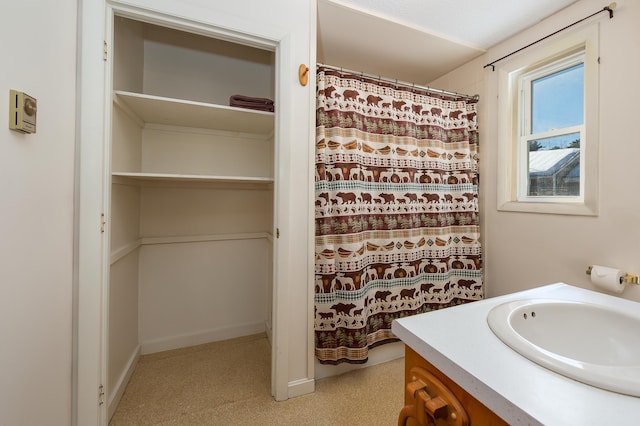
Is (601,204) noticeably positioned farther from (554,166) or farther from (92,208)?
(92,208)

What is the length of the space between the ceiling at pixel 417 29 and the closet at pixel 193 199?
2.34 ft

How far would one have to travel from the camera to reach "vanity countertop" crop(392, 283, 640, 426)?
0.45 m

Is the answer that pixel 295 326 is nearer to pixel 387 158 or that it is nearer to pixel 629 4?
pixel 387 158

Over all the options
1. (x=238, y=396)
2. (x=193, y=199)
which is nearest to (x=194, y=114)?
(x=193, y=199)

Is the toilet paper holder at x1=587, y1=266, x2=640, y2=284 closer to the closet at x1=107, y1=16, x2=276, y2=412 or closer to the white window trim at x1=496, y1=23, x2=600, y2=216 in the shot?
the white window trim at x1=496, y1=23, x2=600, y2=216

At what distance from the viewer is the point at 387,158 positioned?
70.2 inches

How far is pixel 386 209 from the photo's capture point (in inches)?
70.2

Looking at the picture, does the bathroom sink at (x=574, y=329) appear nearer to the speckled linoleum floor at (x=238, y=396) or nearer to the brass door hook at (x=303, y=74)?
the speckled linoleum floor at (x=238, y=396)

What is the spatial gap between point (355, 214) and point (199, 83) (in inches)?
64.6

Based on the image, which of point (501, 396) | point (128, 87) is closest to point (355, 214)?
point (501, 396)

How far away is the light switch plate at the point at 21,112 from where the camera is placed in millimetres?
777

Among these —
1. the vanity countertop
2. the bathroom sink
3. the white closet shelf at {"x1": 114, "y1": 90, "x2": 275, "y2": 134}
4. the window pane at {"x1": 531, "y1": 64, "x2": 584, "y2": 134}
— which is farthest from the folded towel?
the window pane at {"x1": 531, "y1": 64, "x2": 584, "y2": 134}

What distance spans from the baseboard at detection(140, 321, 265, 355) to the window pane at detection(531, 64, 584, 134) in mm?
2675

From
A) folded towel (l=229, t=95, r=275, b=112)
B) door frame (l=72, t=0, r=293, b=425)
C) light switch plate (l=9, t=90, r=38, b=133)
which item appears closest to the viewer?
light switch plate (l=9, t=90, r=38, b=133)
